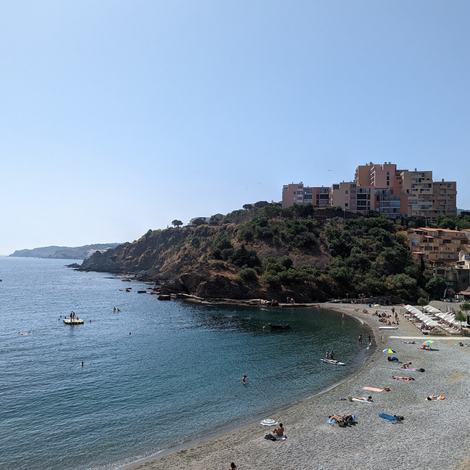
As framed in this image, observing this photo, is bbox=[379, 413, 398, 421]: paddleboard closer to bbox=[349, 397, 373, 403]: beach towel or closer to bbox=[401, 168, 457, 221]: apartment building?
bbox=[349, 397, 373, 403]: beach towel

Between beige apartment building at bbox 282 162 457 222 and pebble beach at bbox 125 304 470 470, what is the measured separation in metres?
99.8

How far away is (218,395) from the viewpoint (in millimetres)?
32594

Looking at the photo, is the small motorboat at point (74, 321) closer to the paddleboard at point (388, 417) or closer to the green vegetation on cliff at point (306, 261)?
the green vegetation on cliff at point (306, 261)

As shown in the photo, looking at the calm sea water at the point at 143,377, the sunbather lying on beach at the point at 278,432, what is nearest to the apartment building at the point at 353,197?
the calm sea water at the point at 143,377

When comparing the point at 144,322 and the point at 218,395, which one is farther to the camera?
the point at 144,322

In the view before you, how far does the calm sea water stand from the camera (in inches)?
977

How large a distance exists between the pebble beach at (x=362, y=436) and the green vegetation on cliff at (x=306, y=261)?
54032mm

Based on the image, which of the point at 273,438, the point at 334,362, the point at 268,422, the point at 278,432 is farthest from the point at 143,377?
the point at 334,362

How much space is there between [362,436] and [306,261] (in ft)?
256

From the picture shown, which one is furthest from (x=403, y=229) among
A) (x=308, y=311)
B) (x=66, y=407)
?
(x=66, y=407)

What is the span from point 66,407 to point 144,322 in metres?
37.1

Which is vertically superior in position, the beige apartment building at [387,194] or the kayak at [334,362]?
the beige apartment building at [387,194]

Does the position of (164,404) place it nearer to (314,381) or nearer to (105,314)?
(314,381)

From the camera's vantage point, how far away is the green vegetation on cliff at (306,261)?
294ft
